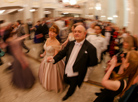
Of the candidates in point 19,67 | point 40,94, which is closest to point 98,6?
point 40,94

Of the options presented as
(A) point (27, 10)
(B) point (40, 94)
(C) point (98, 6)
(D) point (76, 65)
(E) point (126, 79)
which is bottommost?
(B) point (40, 94)

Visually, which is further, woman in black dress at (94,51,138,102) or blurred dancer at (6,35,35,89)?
blurred dancer at (6,35,35,89)

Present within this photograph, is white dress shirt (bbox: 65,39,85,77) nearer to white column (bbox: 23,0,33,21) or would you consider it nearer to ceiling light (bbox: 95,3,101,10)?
white column (bbox: 23,0,33,21)

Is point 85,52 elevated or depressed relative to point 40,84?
elevated

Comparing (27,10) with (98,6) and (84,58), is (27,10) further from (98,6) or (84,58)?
(98,6)

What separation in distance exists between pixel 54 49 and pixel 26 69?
0.85 meters

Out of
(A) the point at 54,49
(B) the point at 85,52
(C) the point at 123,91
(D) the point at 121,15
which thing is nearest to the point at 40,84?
(A) the point at 54,49

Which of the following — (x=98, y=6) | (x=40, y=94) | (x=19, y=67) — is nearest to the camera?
(x=19, y=67)

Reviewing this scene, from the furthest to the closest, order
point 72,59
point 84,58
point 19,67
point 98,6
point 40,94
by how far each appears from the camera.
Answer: point 98,6 < point 40,94 < point 72,59 < point 84,58 < point 19,67

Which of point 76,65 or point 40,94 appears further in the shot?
point 40,94

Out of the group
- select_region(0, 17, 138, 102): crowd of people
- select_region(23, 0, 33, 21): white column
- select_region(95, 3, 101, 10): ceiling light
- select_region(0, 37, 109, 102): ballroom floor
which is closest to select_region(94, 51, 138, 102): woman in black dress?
select_region(0, 17, 138, 102): crowd of people

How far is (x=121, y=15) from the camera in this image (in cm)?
1234

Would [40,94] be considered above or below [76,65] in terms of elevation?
below

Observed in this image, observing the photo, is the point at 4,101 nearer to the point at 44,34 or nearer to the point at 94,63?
the point at 94,63
